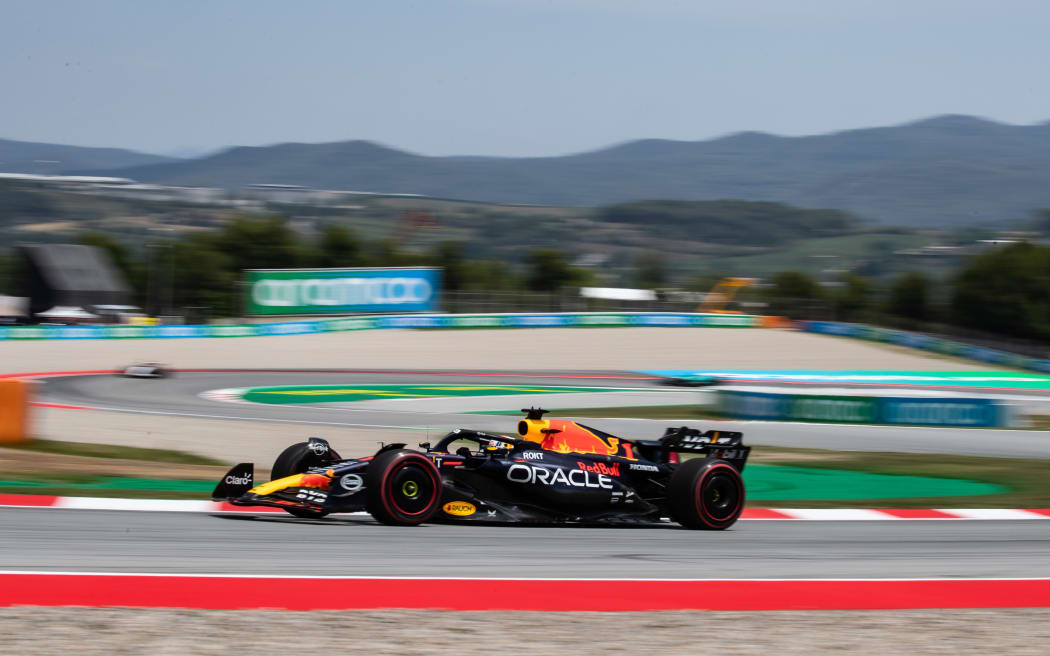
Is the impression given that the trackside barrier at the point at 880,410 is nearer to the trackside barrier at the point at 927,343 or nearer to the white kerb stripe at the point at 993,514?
the white kerb stripe at the point at 993,514

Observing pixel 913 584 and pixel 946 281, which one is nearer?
pixel 913 584

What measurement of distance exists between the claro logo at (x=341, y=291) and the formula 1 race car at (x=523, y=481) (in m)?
42.7

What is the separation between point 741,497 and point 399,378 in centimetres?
2486

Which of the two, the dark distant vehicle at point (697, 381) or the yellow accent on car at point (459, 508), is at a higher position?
the dark distant vehicle at point (697, 381)

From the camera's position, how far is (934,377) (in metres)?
39.2

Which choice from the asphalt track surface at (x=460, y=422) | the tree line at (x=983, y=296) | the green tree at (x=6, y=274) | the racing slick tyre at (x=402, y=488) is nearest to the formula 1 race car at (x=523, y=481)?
the racing slick tyre at (x=402, y=488)

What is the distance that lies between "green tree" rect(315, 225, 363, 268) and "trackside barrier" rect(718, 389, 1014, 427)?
7463 centimetres

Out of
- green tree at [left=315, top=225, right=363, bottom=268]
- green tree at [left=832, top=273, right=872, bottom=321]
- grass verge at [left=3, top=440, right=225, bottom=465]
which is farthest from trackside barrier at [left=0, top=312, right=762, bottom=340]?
green tree at [left=315, top=225, right=363, bottom=268]

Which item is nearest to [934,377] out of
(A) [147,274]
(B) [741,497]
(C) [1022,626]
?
(B) [741,497]

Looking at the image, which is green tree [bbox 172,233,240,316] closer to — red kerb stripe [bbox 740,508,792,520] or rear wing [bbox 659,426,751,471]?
red kerb stripe [bbox 740,508,792,520]

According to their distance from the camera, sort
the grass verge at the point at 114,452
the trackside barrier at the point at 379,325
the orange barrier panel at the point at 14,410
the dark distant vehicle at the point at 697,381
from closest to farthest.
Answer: the orange barrier panel at the point at 14,410 → the grass verge at the point at 114,452 → the dark distant vehicle at the point at 697,381 → the trackside barrier at the point at 379,325

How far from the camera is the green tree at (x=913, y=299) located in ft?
290

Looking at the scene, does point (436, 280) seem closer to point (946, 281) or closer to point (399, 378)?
point (399, 378)

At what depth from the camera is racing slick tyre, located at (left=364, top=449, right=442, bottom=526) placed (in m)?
8.00
